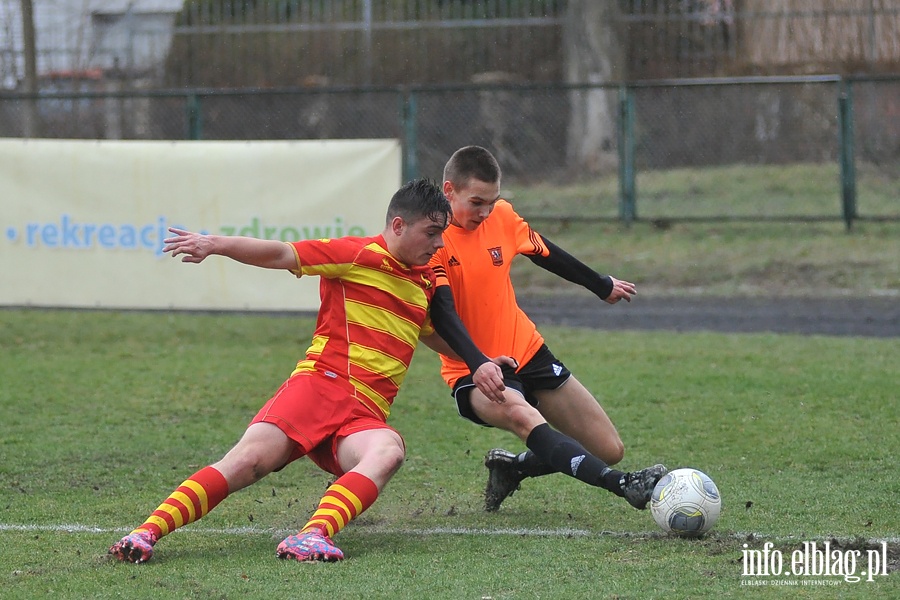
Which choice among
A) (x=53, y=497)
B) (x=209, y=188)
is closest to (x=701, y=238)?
(x=209, y=188)

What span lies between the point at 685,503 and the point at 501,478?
3.85ft

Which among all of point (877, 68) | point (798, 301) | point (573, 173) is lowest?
point (798, 301)

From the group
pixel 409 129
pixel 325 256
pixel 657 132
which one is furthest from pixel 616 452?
pixel 657 132

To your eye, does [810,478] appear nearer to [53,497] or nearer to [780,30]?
[53,497]

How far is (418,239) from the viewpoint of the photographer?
16.5ft

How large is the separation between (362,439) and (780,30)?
14417 mm

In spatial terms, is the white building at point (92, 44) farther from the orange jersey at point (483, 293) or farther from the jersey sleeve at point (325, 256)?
the jersey sleeve at point (325, 256)

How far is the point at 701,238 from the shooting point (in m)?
14.9

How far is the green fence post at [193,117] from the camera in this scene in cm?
1387

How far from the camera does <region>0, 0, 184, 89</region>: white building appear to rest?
18172 mm

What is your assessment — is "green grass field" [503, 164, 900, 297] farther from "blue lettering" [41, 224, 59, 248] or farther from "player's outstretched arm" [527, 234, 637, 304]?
"player's outstretched arm" [527, 234, 637, 304]

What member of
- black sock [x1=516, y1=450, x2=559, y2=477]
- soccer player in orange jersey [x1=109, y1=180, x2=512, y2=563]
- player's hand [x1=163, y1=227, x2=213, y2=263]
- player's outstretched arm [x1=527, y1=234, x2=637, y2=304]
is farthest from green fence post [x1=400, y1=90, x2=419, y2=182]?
player's hand [x1=163, y1=227, x2=213, y2=263]

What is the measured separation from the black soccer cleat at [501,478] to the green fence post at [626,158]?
9.36m

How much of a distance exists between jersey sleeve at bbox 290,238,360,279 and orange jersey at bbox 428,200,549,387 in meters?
0.53
